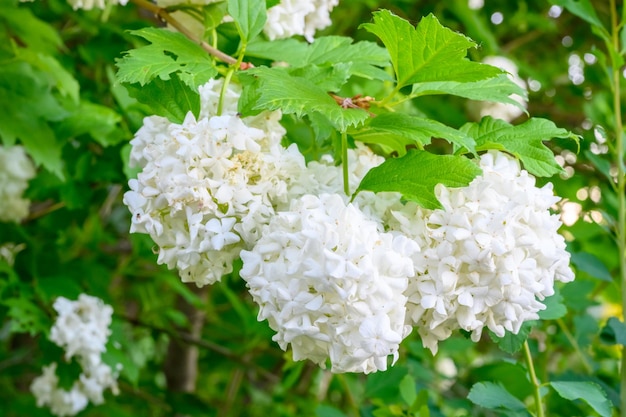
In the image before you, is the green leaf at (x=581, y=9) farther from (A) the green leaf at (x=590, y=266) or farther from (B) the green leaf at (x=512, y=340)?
(B) the green leaf at (x=512, y=340)

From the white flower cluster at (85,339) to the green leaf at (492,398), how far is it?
116 cm

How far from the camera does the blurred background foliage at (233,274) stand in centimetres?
183

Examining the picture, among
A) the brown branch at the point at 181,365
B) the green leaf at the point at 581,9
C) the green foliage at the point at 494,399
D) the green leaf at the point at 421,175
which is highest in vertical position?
the green leaf at the point at 581,9

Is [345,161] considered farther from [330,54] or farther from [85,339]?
[85,339]

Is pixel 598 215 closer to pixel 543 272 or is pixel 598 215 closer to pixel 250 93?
pixel 543 272

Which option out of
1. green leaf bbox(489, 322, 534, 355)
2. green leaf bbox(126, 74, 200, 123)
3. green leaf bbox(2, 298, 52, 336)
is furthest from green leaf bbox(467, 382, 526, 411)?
green leaf bbox(2, 298, 52, 336)

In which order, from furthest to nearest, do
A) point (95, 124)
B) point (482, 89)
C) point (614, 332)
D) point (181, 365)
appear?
point (181, 365)
point (95, 124)
point (614, 332)
point (482, 89)

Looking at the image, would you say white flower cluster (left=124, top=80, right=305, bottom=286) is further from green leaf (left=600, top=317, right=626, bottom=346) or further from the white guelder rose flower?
green leaf (left=600, top=317, right=626, bottom=346)

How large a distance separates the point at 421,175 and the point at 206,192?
31 centimetres

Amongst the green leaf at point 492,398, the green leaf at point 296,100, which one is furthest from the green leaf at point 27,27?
the green leaf at point 492,398

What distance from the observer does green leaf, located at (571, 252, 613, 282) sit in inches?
65.3

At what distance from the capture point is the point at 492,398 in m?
1.29

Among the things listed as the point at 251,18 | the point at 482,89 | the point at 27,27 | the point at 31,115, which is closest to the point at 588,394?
the point at 482,89

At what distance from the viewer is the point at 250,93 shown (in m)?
1.15
